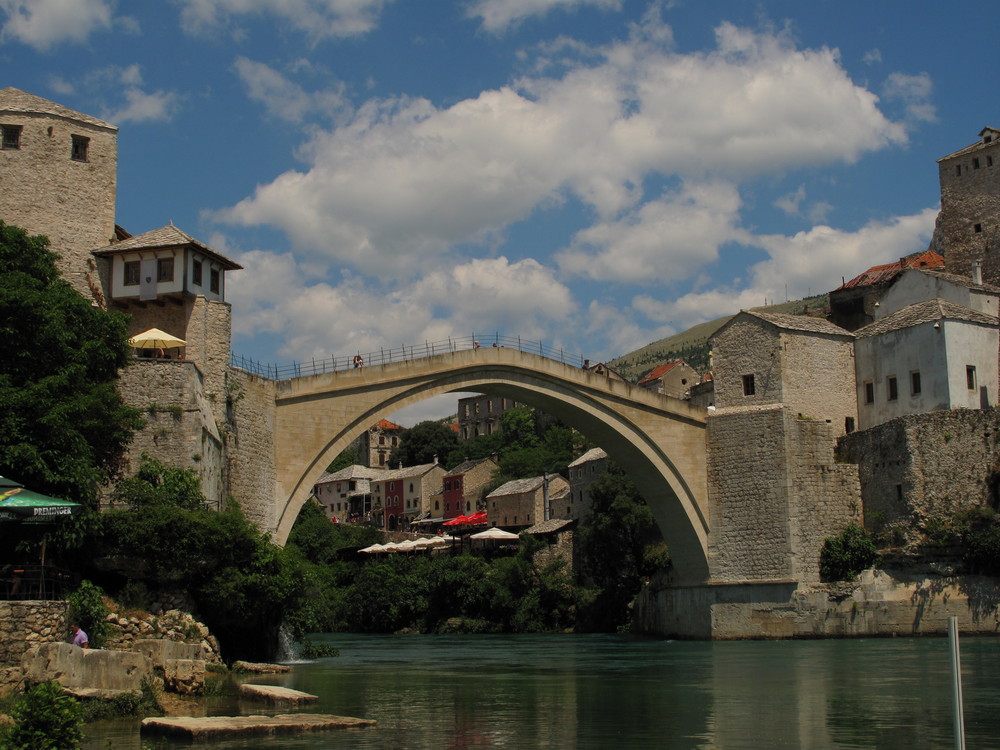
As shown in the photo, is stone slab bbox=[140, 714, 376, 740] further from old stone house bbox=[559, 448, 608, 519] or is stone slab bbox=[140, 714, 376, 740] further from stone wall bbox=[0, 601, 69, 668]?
old stone house bbox=[559, 448, 608, 519]

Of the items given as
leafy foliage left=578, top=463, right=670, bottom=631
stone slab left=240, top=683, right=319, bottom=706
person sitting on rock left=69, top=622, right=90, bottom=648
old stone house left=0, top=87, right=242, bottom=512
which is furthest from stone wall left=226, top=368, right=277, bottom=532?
leafy foliage left=578, top=463, right=670, bottom=631


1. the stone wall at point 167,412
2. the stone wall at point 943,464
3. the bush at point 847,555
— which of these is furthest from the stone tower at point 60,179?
the stone wall at point 943,464

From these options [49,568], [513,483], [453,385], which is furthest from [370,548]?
[49,568]

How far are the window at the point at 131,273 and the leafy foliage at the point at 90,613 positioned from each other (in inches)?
423

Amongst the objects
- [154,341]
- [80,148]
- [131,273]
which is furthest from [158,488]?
[80,148]

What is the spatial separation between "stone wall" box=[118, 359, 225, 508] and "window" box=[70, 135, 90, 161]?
8.69 meters

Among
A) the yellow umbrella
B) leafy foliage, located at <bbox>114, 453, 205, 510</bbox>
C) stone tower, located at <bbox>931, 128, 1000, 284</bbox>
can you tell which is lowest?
leafy foliage, located at <bbox>114, 453, 205, 510</bbox>

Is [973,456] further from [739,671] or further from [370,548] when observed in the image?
[370,548]

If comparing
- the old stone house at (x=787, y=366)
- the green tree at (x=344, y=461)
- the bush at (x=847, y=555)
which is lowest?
the bush at (x=847, y=555)

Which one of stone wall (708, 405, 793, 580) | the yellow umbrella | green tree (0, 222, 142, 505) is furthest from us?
stone wall (708, 405, 793, 580)

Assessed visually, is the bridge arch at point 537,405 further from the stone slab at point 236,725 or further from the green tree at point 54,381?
the stone slab at point 236,725

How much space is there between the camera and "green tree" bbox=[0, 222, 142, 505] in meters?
19.8

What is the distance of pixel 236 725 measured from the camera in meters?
14.3

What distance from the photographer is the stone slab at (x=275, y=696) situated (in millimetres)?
17500
